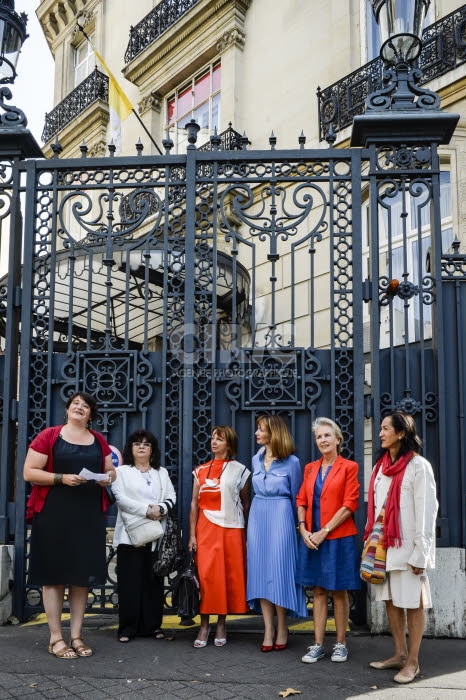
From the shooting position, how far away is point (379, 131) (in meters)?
6.67

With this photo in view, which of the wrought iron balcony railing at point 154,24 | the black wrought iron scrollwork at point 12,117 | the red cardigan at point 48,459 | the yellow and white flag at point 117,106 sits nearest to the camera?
the red cardigan at point 48,459

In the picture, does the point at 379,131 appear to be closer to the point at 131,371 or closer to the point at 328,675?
the point at 131,371

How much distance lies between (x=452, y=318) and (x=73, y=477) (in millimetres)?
3674

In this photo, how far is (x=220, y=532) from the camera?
573cm

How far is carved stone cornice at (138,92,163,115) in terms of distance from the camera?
690 inches

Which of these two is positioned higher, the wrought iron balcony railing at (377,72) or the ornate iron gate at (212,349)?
the wrought iron balcony railing at (377,72)

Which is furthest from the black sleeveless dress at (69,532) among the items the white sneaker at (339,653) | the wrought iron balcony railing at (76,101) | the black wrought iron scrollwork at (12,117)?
the wrought iron balcony railing at (76,101)

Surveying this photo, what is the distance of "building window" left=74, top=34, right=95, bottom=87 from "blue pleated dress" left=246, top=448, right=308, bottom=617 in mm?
18365

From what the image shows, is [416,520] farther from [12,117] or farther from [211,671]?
[12,117]

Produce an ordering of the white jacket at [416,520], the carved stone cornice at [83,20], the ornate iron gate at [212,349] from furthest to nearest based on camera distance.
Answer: the carved stone cornice at [83,20] < the ornate iron gate at [212,349] < the white jacket at [416,520]

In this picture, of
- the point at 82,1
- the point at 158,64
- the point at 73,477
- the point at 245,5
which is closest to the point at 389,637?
the point at 73,477

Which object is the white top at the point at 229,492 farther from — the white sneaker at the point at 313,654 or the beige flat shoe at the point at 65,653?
the beige flat shoe at the point at 65,653

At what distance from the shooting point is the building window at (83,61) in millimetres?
21016

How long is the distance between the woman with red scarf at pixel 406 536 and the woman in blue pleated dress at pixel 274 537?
0.74 m
